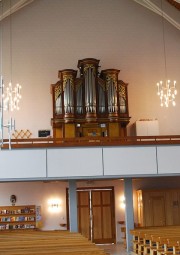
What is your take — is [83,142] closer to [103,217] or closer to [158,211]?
[103,217]

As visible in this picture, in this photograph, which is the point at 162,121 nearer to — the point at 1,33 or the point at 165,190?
the point at 165,190

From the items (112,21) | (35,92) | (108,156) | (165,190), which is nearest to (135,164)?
(108,156)

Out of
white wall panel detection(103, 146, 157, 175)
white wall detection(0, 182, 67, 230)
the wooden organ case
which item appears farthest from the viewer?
white wall detection(0, 182, 67, 230)

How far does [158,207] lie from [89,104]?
479 centimetres

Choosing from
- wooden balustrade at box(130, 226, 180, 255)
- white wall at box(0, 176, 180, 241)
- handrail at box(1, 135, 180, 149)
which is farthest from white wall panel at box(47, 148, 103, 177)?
white wall at box(0, 176, 180, 241)

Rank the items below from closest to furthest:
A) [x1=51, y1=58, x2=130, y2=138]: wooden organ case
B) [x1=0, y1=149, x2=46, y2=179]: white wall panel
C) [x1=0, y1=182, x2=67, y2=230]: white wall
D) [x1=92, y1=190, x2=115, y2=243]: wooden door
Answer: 1. [x1=0, y1=149, x2=46, y2=179]: white wall panel
2. [x1=51, y1=58, x2=130, y2=138]: wooden organ case
3. [x1=0, y1=182, x2=67, y2=230]: white wall
4. [x1=92, y1=190, x2=115, y2=243]: wooden door

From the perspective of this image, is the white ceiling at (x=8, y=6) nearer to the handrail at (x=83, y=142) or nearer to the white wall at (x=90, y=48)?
the white wall at (x=90, y=48)

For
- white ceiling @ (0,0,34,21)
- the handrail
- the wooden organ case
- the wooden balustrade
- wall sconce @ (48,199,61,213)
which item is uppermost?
white ceiling @ (0,0,34,21)

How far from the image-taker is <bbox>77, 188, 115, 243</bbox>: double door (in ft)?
Answer: 63.8

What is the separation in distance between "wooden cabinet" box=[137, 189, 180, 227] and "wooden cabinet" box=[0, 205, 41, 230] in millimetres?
3931

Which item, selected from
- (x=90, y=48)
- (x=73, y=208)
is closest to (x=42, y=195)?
(x=73, y=208)

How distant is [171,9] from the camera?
19.9 m

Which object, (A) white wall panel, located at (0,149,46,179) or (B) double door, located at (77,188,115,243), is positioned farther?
(B) double door, located at (77,188,115,243)

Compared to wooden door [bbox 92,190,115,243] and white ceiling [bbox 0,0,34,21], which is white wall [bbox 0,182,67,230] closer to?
wooden door [bbox 92,190,115,243]
